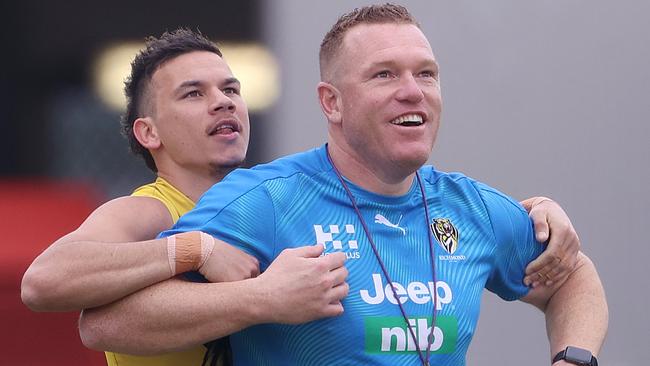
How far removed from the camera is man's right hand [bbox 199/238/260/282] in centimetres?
297

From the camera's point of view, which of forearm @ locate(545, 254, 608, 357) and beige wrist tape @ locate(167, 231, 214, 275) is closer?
beige wrist tape @ locate(167, 231, 214, 275)

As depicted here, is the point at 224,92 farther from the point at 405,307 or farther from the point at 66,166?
the point at 66,166

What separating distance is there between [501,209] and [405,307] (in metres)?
0.57

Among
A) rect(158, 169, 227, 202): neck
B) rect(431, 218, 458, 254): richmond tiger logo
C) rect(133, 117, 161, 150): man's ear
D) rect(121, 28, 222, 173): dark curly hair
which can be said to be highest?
rect(121, 28, 222, 173): dark curly hair

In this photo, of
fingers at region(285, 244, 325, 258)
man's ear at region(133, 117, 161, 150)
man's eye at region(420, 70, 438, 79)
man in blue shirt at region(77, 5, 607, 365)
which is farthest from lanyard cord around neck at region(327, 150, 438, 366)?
man's ear at region(133, 117, 161, 150)

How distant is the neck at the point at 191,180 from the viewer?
3.76m

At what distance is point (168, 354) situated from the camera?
11.1 ft

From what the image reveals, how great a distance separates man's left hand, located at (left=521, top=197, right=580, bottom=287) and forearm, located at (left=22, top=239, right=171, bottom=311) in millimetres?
1157

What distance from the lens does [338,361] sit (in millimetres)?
3053

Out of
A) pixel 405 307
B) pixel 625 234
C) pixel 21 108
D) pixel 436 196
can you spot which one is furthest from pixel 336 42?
pixel 21 108

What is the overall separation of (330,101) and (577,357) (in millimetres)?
983

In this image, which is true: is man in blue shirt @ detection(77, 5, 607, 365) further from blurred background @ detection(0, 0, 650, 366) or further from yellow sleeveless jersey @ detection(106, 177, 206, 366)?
blurred background @ detection(0, 0, 650, 366)

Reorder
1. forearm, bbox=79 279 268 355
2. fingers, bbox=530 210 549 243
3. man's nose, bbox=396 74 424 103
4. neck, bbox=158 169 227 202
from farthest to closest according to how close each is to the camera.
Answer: neck, bbox=158 169 227 202 → fingers, bbox=530 210 549 243 → man's nose, bbox=396 74 424 103 → forearm, bbox=79 279 268 355

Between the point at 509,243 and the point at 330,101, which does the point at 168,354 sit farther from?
the point at 509,243
